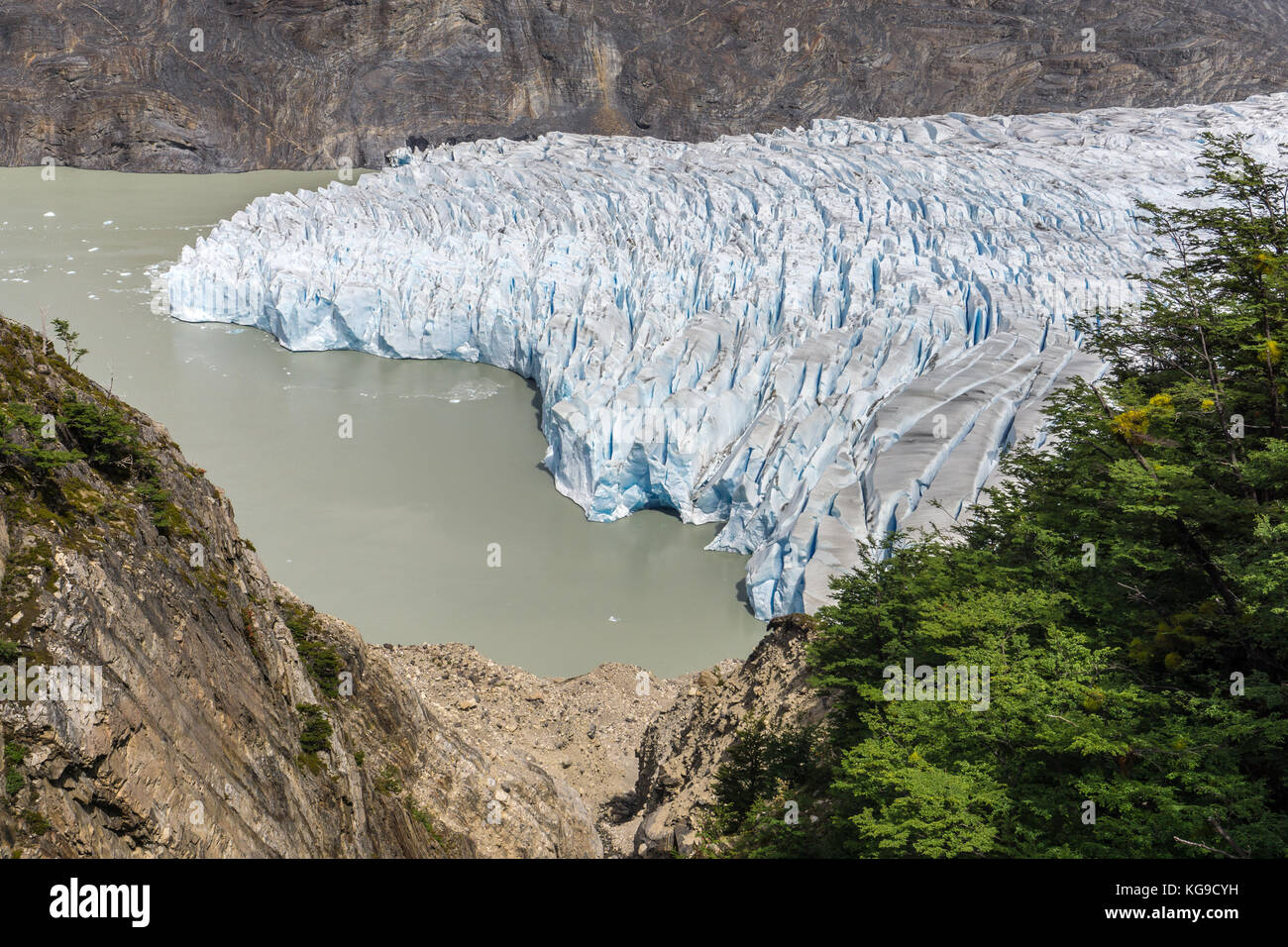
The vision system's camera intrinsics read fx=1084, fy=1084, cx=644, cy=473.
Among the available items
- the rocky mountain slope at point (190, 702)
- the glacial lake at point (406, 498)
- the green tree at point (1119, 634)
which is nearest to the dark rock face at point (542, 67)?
the glacial lake at point (406, 498)

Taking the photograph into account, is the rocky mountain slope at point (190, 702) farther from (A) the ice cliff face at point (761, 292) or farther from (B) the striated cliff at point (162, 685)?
(A) the ice cliff face at point (761, 292)

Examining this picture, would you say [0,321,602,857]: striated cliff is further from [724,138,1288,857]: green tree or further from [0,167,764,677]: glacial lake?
[0,167,764,677]: glacial lake

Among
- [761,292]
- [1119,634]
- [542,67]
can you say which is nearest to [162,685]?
[1119,634]
